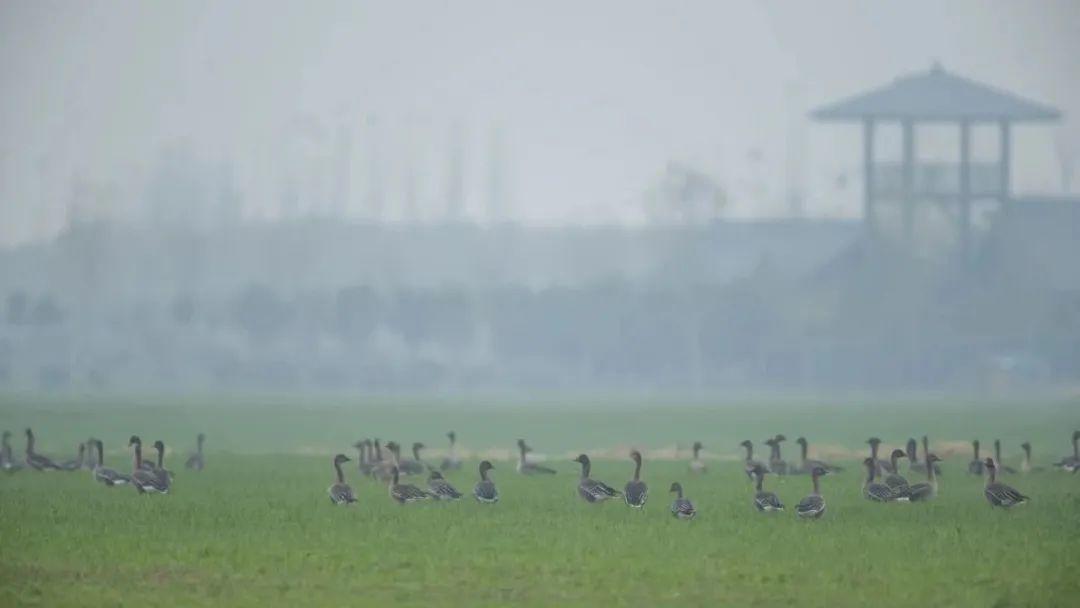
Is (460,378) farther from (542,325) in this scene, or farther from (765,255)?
(765,255)

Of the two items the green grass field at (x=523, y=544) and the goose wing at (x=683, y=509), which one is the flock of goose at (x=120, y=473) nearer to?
the green grass field at (x=523, y=544)

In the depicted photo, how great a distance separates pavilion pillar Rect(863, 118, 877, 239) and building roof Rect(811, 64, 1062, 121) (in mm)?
2462

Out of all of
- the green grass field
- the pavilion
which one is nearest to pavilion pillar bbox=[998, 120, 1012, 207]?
the pavilion

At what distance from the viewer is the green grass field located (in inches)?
938

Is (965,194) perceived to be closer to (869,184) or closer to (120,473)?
(869,184)

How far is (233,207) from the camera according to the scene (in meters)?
147

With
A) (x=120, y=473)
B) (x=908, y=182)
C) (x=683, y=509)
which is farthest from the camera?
(x=908, y=182)

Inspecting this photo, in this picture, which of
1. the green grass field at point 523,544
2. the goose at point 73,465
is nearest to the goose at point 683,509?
the green grass field at point 523,544

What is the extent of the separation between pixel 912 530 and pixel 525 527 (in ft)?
16.2

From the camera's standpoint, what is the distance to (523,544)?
27953mm

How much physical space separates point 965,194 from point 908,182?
292cm

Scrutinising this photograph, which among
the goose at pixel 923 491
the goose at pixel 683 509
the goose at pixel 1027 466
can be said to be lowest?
the goose at pixel 683 509

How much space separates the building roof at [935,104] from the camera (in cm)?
10775

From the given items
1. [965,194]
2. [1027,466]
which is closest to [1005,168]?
[965,194]
